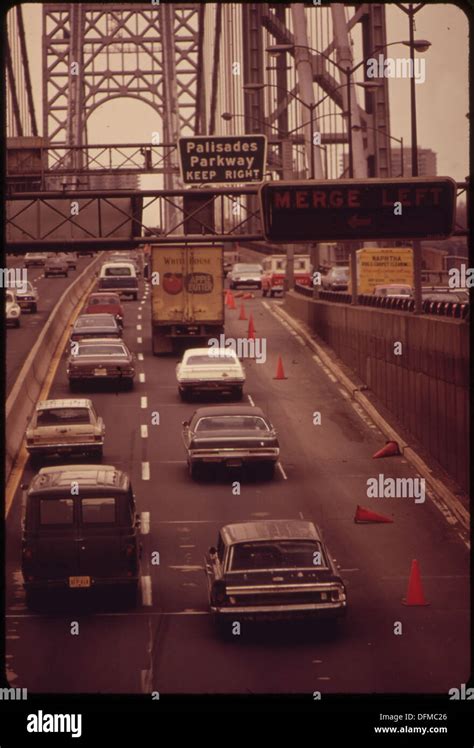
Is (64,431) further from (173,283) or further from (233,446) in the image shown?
(173,283)

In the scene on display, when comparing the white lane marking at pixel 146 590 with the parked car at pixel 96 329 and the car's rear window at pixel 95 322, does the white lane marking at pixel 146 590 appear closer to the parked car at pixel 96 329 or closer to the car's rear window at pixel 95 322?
the parked car at pixel 96 329

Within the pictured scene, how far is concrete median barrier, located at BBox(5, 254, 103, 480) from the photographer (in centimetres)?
3869

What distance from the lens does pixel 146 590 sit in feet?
83.9

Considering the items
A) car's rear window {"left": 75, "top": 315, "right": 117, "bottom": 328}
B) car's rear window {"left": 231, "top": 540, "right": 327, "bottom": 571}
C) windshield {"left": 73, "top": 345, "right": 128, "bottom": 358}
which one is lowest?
car's rear window {"left": 231, "top": 540, "right": 327, "bottom": 571}

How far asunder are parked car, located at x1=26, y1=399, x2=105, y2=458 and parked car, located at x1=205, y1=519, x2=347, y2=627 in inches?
554

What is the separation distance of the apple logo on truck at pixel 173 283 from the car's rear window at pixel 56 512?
3502 centimetres

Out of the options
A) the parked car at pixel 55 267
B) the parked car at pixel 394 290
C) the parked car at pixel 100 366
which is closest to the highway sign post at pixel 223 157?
the parked car at pixel 100 366

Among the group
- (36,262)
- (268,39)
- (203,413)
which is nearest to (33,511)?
(203,413)

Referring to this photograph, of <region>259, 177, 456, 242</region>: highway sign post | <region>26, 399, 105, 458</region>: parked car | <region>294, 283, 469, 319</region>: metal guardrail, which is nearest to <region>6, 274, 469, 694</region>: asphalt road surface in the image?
<region>26, 399, 105, 458</region>: parked car

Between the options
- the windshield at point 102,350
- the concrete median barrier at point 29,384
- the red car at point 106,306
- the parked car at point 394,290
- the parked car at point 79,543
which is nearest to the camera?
the parked car at point 79,543

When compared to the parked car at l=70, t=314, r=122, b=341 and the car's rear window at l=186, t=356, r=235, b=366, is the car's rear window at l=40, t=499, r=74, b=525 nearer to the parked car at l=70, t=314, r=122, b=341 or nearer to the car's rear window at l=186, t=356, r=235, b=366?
the car's rear window at l=186, t=356, r=235, b=366

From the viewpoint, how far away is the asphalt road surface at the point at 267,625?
19.9m

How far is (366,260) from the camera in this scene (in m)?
68.8

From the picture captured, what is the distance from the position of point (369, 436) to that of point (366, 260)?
28220mm
